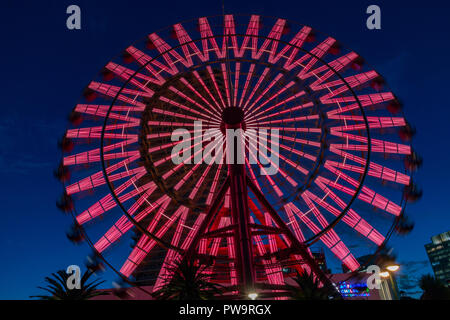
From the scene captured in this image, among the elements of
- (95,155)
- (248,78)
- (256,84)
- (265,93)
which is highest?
(248,78)

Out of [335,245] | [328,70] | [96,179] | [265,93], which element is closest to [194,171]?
[96,179]

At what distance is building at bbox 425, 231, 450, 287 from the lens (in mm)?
122125

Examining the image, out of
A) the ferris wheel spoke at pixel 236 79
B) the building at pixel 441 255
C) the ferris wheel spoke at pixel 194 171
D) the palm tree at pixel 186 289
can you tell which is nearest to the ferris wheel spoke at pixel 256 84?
the ferris wheel spoke at pixel 236 79

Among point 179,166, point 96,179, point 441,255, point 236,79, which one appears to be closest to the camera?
point 96,179

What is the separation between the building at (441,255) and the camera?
122 meters

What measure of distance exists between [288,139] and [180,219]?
7238 mm

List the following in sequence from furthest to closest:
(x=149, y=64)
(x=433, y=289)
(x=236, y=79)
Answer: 1. (x=236, y=79)
2. (x=149, y=64)
3. (x=433, y=289)

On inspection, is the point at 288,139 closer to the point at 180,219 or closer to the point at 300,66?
the point at 300,66

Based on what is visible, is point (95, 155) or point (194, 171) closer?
point (95, 155)

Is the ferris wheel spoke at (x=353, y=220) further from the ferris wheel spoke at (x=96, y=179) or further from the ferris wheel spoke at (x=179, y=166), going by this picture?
the ferris wheel spoke at (x=96, y=179)

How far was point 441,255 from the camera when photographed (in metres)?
125

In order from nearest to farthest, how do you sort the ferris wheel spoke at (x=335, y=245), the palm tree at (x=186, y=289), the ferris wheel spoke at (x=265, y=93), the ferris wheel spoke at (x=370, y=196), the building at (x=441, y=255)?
the palm tree at (x=186, y=289) < the ferris wheel spoke at (x=335, y=245) < the ferris wheel spoke at (x=370, y=196) < the ferris wheel spoke at (x=265, y=93) < the building at (x=441, y=255)

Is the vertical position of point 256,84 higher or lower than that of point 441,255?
higher

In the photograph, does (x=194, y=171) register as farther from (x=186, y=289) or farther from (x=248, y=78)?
(x=186, y=289)
